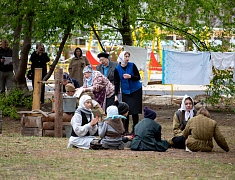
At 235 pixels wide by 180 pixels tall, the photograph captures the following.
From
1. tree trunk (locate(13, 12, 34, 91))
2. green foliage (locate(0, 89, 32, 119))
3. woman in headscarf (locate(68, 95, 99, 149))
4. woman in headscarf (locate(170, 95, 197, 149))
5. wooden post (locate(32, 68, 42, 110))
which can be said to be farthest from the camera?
green foliage (locate(0, 89, 32, 119))

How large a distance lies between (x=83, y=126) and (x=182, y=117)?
188 cm

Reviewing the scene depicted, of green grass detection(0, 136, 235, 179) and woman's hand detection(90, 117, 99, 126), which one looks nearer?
green grass detection(0, 136, 235, 179)

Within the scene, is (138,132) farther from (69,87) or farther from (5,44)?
(5,44)

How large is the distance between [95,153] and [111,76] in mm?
3997

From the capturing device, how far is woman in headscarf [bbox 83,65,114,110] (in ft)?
47.8

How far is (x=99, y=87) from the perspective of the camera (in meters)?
14.6

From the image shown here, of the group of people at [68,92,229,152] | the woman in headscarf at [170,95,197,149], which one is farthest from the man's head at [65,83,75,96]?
the woman in headscarf at [170,95,197,149]

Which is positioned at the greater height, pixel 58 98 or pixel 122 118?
pixel 58 98

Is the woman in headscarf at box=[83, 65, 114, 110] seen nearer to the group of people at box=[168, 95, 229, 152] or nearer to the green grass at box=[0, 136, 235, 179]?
the green grass at box=[0, 136, 235, 179]

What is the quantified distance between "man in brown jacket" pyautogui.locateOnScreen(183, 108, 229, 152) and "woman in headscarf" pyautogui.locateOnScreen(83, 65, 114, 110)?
9.90ft

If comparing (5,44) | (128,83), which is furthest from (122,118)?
(5,44)

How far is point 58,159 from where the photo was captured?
1055 cm

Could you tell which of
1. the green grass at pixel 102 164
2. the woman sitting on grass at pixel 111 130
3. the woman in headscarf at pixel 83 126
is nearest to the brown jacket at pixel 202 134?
the green grass at pixel 102 164

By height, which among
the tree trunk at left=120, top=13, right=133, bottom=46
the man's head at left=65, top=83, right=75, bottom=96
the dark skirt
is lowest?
the dark skirt
